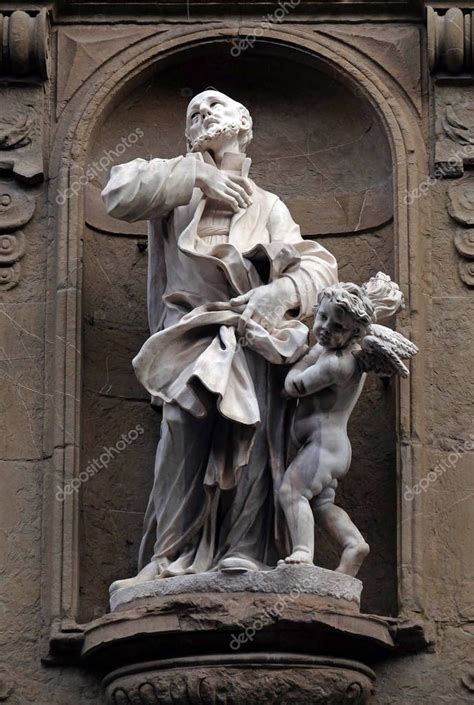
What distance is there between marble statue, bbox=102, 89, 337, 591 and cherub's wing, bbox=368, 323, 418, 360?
12.4 inches

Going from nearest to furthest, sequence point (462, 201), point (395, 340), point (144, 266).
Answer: point (395, 340) < point (462, 201) < point (144, 266)

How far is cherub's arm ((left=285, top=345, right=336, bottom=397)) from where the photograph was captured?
1110 centimetres

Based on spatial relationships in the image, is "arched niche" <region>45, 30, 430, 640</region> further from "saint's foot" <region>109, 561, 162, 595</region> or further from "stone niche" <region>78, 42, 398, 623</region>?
"saint's foot" <region>109, 561, 162, 595</region>

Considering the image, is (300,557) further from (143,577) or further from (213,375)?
(213,375)

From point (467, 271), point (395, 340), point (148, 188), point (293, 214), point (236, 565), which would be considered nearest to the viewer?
point (236, 565)

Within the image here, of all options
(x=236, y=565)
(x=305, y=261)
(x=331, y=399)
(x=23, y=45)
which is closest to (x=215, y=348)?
(x=331, y=399)

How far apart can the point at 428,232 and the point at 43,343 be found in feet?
5.60

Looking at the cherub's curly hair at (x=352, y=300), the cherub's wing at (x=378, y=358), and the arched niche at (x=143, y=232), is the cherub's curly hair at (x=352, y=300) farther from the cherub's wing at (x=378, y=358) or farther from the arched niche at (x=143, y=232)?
the arched niche at (x=143, y=232)

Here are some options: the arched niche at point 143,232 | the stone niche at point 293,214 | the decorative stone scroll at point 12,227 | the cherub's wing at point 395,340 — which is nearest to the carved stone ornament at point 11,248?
the decorative stone scroll at point 12,227

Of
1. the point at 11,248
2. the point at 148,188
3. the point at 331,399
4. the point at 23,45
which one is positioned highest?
the point at 23,45

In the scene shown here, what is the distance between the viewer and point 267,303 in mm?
11281

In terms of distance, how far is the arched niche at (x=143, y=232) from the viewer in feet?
38.2

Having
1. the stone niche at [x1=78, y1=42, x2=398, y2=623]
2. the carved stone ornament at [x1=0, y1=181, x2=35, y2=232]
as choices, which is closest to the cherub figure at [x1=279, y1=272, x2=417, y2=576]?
the stone niche at [x1=78, y1=42, x2=398, y2=623]

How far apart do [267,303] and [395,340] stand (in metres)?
0.55
